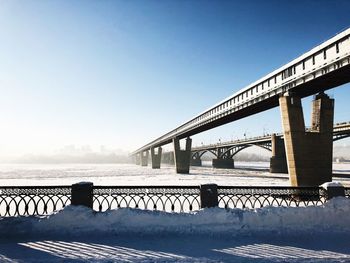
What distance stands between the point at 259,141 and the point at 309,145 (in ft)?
157

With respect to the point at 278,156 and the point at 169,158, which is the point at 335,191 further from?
the point at 169,158

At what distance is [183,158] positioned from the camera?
60.6m

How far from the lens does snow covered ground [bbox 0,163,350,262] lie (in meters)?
6.45

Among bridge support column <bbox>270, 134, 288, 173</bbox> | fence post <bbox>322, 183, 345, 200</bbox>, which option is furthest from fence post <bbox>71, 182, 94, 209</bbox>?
bridge support column <bbox>270, 134, 288, 173</bbox>

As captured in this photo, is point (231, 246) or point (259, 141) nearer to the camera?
point (231, 246)

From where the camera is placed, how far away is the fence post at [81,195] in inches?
362

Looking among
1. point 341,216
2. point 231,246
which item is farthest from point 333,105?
point 231,246

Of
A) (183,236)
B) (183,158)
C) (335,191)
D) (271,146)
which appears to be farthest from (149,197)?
(271,146)

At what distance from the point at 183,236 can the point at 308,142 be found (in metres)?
17.4

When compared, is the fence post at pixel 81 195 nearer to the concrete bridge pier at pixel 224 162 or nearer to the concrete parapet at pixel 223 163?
the concrete bridge pier at pixel 224 162

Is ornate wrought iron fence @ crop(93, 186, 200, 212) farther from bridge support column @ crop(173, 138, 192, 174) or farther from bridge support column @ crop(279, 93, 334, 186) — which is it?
bridge support column @ crop(173, 138, 192, 174)

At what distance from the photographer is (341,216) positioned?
904 cm

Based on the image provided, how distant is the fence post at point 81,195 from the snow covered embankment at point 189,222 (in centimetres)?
33

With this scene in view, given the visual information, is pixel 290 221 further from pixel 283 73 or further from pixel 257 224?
pixel 283 73
